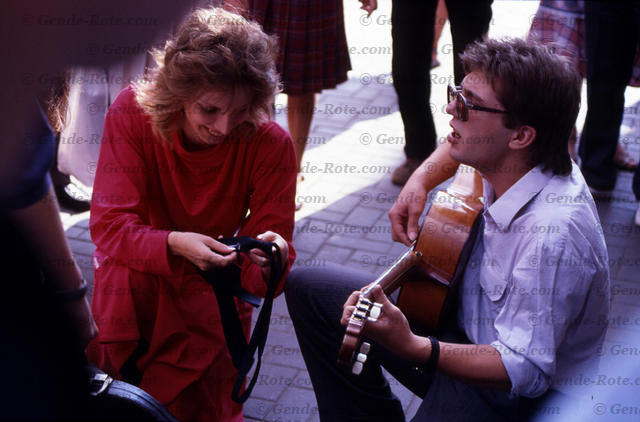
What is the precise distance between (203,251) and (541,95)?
1.09m

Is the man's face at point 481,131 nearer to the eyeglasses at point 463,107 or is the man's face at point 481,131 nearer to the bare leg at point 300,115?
the eyeglasses at point 463,107

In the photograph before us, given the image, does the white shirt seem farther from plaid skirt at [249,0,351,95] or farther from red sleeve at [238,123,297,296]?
plaid skirt at [249,0,351,95]

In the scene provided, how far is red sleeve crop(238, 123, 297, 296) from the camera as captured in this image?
2.47m

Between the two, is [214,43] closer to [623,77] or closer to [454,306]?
[454,306]

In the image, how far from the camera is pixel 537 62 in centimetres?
205

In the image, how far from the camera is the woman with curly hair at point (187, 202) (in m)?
2.29

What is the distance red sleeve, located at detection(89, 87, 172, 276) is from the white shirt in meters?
1.01

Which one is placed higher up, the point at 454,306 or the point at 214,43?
the point at 214,43

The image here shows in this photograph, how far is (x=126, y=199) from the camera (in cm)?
238

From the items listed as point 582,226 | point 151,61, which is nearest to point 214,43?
point 582,226

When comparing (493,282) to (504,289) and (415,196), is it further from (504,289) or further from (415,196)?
(415,196)

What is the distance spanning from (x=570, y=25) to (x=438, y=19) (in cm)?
179

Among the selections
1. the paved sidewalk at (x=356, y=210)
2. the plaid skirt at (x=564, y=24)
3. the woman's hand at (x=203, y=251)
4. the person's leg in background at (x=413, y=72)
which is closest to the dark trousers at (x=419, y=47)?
the person's leg in background at (x=413, y=72)

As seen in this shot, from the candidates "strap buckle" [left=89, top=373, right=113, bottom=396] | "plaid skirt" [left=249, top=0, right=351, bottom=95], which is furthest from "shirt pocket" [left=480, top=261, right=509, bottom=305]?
"plaid skirt" [left=249, top=0, right=351, bottom=95]
